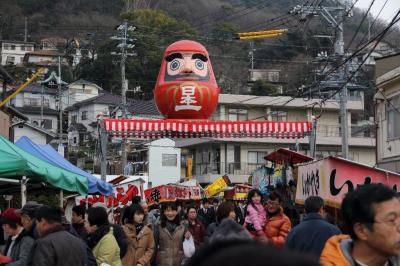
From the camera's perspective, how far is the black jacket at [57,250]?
18.9 feet

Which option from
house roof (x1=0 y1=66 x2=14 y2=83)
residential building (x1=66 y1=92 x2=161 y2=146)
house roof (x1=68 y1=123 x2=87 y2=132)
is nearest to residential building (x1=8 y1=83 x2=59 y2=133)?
house roof (x1=68 y1=123 x2=87 y2=132)

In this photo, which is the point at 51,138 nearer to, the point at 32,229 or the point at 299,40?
the point at 299,40

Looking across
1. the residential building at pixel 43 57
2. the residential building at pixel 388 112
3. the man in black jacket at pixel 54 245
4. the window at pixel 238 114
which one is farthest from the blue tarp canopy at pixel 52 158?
the residential building at pixel 43 57

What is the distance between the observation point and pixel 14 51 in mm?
78688

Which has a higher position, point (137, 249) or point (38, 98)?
point (38, 98)

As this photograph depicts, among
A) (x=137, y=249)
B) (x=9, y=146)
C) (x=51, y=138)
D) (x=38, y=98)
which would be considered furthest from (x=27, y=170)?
(x=38, y=98)

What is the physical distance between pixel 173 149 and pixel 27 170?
130ft

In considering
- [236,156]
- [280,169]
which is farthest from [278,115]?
[280,169]

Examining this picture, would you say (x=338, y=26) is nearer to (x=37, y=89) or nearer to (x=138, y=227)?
(x=138, y=227)

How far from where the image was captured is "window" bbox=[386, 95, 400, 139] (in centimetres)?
2516

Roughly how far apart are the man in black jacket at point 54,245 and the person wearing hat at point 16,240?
37cm

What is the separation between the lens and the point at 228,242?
157cm

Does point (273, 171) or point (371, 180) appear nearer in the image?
point (371, 180)

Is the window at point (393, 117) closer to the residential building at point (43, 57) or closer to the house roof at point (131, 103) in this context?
the house roof at point (131, 103)
